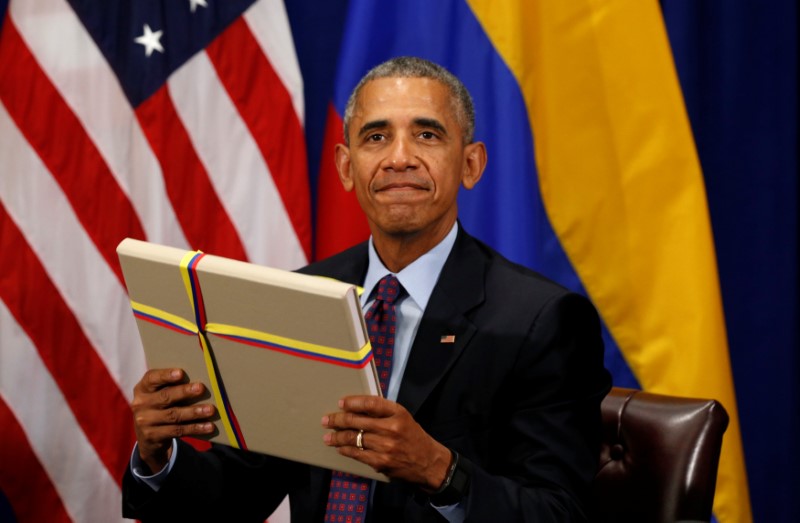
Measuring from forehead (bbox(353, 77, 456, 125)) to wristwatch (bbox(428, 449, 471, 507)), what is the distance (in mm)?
657

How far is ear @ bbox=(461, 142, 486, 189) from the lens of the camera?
183cm

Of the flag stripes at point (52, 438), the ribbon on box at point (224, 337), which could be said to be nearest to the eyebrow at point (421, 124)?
the ribbon on box at point (224, 337)

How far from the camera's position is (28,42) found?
2738 millimetres

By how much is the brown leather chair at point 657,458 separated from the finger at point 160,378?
85cm

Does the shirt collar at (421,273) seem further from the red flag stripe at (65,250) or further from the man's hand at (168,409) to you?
the red flag stripe at (65,250)

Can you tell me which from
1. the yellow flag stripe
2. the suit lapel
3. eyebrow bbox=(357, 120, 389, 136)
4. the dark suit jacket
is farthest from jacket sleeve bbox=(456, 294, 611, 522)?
the yellow flag stripe

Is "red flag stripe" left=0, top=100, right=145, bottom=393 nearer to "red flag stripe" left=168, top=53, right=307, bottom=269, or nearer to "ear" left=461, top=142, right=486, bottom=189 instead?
"red flag stripe" left=168, top=53, right=307, bottom=269

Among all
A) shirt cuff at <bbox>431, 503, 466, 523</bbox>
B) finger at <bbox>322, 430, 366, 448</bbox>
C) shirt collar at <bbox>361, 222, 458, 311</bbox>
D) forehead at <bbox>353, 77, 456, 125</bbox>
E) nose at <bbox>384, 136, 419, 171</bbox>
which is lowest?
shirt cuff at <bbox>431, 503, 466, 523</bbox>

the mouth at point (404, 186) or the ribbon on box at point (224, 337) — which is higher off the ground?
the mouth at point (404, 186)

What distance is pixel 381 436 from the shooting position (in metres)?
1.28

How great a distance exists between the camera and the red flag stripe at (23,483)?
2729 millimetres

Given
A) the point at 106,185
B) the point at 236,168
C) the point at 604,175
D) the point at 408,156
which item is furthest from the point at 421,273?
the point at 106,185

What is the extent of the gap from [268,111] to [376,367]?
149 centimetres

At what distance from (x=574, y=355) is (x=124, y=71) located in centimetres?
181
